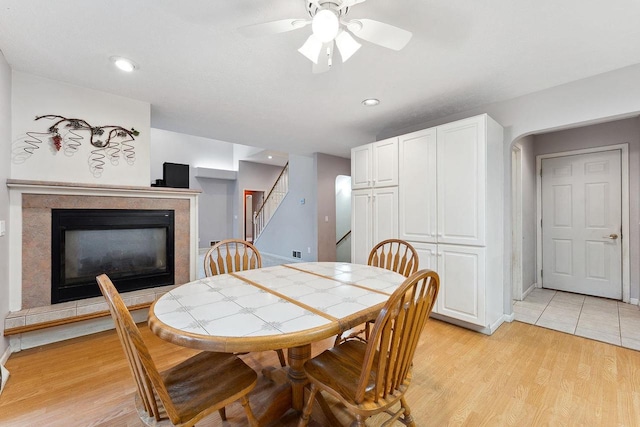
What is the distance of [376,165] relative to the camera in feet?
11.2

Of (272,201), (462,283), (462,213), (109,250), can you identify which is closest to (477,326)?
(462,283)

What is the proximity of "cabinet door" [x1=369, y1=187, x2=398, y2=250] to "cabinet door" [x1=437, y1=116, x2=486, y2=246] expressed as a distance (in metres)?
0.54

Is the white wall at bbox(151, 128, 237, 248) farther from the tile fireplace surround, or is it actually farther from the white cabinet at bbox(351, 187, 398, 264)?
the white cabinet at bbox(351, 187, 398, 264)

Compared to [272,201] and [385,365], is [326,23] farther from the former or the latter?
[272,201]

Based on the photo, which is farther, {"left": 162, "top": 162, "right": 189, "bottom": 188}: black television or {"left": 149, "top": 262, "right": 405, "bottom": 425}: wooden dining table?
{"left": 162, "top": 162, "right": 189, "bottom": 188}: black television

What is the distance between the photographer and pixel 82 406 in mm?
1632

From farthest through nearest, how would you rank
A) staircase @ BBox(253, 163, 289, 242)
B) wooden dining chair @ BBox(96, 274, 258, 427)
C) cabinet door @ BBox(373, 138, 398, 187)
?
staircase @ BBox(253, 163, 289, 242) → cabinet door @ BBox(373, 138, 398, 187) → wooden dining chair @ BBox(96, 274, 258, 427)

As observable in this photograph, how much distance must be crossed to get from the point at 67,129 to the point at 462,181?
3754 millimetres

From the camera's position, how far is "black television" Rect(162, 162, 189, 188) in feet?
10.9

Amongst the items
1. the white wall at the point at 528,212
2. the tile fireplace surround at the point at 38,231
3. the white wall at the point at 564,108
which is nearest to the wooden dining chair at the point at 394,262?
the white wall at the point at 564,108

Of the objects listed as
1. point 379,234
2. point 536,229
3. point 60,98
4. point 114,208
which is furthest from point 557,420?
point 60,98

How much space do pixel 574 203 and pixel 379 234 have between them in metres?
2.85

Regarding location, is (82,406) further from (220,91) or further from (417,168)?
(417,168)

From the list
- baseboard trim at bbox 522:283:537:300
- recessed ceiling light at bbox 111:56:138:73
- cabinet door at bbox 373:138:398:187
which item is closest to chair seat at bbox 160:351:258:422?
recessed ceiling light at bbox 111:56:138:73
